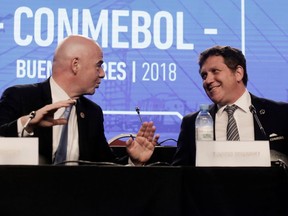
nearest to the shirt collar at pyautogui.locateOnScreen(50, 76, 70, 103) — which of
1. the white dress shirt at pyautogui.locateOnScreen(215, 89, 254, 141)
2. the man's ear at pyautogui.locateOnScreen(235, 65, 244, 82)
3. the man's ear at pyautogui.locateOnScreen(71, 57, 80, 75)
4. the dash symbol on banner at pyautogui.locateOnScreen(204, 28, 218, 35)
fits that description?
the man's ear at pyautogui.locateOnScreen(71, 57, 80, 75)

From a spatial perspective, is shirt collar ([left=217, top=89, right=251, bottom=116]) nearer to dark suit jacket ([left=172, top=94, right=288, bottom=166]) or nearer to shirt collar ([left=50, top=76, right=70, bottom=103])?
dark suit jacket ([left=172, top=94, right=288, bottom=166])

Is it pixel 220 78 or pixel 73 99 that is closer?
pixel 73 99

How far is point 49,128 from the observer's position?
288cm

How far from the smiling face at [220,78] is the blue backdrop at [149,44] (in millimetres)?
989

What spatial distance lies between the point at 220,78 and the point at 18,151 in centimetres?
160

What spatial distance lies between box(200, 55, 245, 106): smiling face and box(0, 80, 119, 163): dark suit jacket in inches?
25.1

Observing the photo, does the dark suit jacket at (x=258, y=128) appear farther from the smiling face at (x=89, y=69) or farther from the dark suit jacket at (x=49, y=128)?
the smiling face at (x=89, y=69)

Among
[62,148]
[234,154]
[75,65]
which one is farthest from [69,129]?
[234,154]

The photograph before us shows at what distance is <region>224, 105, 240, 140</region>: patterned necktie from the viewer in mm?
3032

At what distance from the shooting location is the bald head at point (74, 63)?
3.06 meters
